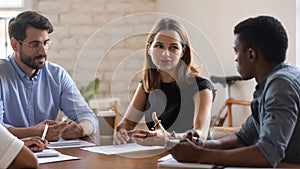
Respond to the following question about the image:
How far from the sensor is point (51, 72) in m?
2.76

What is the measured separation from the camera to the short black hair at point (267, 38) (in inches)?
66.2

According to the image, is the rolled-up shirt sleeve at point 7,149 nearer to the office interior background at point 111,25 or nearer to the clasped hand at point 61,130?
the clasped hand at point 61,130

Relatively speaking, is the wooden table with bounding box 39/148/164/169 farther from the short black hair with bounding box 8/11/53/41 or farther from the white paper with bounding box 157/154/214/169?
the short black hair with bounding box 8/11/53/41

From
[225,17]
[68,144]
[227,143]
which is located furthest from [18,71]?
[225,17]

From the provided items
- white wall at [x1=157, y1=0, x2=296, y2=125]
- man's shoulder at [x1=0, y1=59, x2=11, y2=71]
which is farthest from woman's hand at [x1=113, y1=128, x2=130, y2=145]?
white wall at [x1=157, y1=0, x2=296, y2=125]

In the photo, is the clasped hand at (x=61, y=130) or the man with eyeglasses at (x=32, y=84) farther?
the man with eyeglasses at (x=32, y=84)

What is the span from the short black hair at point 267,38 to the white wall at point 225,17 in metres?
2.42

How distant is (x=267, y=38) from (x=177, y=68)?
750 millimetres

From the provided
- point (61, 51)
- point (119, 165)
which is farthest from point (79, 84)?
point (119, 165)

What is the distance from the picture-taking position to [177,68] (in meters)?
2.39

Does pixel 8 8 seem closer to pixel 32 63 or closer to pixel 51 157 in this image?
pixel 32 63

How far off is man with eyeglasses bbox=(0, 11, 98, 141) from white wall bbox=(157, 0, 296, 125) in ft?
5.64

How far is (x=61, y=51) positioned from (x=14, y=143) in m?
3.06

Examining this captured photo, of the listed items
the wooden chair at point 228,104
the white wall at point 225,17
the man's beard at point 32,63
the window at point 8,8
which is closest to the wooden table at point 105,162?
the man's beard at point 32,63
